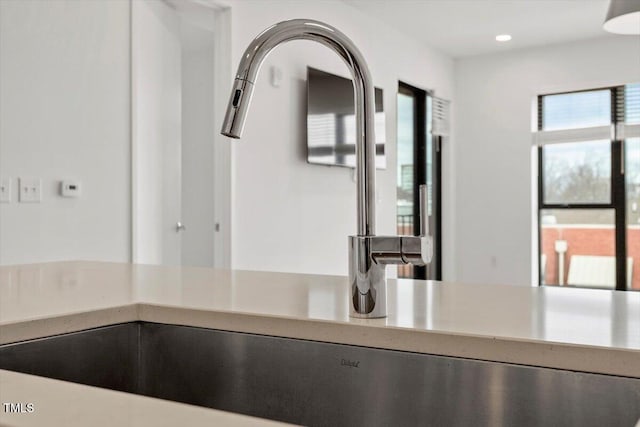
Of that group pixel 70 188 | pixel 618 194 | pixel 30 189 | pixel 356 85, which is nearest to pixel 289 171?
pixel 70 188

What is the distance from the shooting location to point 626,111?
5.77 m

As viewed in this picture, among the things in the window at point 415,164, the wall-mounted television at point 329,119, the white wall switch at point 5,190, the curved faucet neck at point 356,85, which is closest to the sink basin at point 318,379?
the curved faucet neck at point 356,85


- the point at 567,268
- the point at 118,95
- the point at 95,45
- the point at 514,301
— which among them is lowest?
the point at 567,268

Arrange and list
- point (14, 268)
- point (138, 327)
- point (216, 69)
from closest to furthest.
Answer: point (138, 327) → point (14, 268) → point (216, 69)

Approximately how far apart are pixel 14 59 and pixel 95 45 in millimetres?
426

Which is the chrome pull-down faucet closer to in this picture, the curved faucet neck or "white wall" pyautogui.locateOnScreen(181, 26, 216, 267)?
the curved faucet neck

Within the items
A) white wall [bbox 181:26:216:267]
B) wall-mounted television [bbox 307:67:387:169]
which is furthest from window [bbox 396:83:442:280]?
white wall [bbox 181:26:216:267]

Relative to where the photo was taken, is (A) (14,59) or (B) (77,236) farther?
(B) (77,236)

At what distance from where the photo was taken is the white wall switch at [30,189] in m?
2.56

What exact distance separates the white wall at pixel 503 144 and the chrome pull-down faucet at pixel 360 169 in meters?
5.51

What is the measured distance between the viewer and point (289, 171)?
4121 mm

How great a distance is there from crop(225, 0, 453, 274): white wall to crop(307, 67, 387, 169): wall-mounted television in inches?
3.1

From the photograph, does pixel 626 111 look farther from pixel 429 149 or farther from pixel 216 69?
pixel 216 69

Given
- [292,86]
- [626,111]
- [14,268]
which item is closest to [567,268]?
[626,111]
